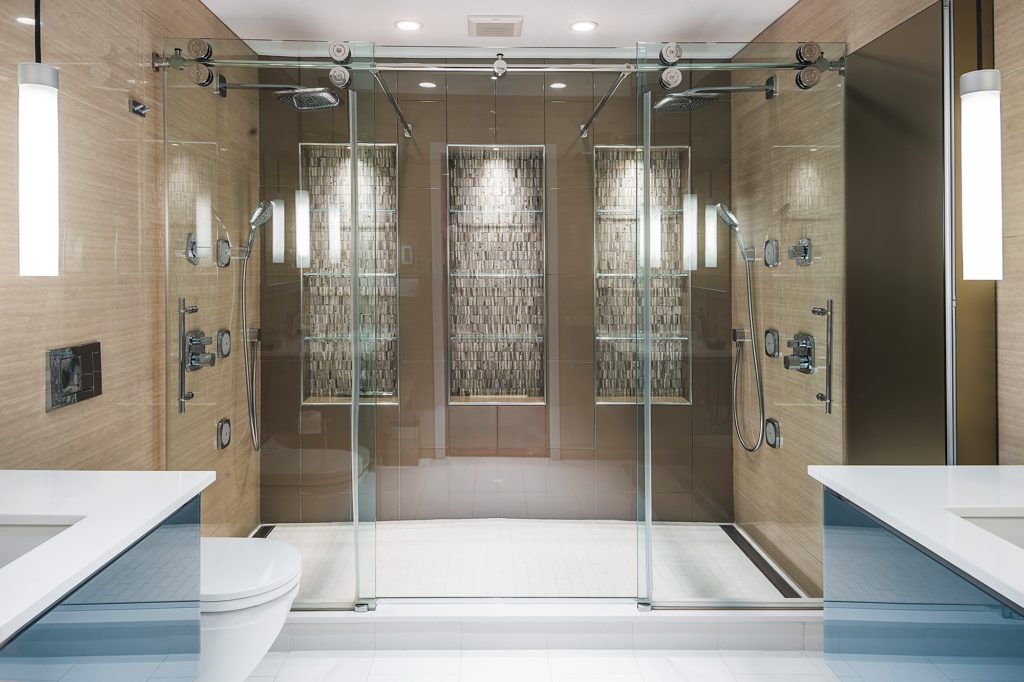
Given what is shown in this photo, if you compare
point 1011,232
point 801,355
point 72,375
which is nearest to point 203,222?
point 72,375

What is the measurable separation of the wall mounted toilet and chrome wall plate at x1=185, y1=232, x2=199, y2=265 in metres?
1.00

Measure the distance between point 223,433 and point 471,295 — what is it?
108 cm

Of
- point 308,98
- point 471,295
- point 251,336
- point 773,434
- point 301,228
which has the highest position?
point 308,98

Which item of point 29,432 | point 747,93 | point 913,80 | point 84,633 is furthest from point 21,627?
point 913,80

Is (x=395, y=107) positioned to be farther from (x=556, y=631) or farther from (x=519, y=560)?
(x=556, y=631)

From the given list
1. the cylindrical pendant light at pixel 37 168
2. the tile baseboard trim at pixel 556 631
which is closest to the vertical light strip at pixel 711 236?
the tile baseboard trim at pixel 556 631

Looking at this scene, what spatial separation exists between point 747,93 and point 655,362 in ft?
3.29

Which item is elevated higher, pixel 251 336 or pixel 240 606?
pixel 251 336

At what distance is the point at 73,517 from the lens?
4.17ft

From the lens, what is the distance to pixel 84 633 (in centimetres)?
107

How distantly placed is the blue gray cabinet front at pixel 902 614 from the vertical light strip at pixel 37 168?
1.80 metres

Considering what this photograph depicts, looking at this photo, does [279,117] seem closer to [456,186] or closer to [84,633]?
[456,186]

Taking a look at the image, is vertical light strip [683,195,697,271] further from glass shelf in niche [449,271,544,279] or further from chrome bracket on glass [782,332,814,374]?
glass shelf in niche [449,271,544,279]

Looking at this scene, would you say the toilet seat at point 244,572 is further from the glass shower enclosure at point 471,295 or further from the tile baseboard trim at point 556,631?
the tile baseboard trim at point 556,631
